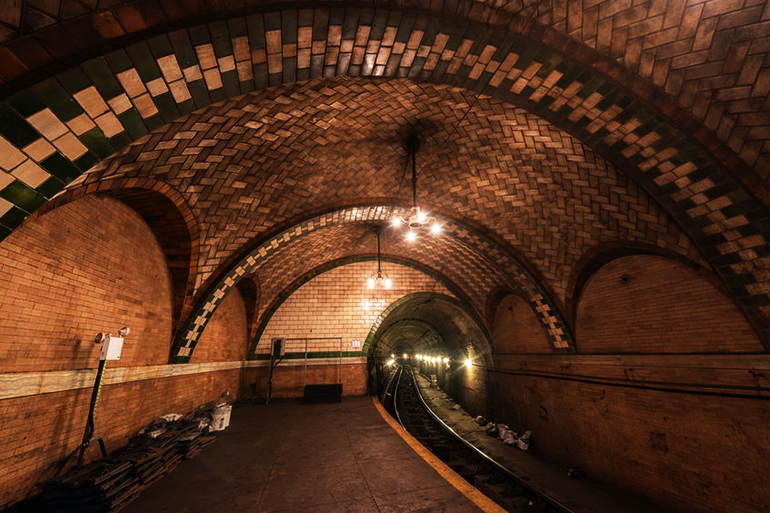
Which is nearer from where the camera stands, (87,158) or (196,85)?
(87,158)

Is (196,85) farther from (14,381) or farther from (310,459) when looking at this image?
(310,459)

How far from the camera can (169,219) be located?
17.6 feet

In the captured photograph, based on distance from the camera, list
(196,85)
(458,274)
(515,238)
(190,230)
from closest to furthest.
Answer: (196,85) → (190,230) → (515,238) → (458,274)

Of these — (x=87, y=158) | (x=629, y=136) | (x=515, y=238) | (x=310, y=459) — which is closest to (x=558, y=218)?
(x=515, y=238)

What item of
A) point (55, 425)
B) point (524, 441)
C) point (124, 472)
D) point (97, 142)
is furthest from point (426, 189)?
point (524, 441)

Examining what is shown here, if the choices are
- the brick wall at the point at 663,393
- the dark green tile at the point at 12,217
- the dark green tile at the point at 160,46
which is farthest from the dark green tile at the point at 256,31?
the brick wall at the point at 663,393

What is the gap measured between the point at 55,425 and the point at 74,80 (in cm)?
409

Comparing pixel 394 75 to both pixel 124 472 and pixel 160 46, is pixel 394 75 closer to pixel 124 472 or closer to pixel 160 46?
pixel 160 46

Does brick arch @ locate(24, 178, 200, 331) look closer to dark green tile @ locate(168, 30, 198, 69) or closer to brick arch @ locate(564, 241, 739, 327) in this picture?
dark green tile @ locate(168, 30, 198, 69)

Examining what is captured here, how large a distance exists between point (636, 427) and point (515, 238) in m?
4.45

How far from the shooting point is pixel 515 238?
7434mm

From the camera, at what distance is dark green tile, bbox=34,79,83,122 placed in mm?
2080

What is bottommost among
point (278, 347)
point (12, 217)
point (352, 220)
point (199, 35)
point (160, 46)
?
point (278, 347)

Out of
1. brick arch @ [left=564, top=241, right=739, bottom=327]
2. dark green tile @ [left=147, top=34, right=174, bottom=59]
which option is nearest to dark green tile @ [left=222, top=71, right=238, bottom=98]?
dark green tile @ [left=147, top=34, right=174, bottom=59]
